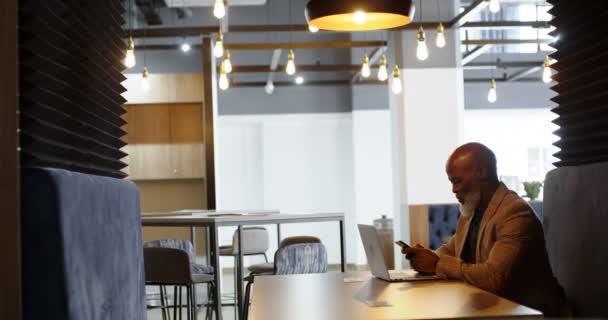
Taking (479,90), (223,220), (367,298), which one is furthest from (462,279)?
(479,90)

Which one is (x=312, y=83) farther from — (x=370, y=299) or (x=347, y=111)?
(x=370, y=299)

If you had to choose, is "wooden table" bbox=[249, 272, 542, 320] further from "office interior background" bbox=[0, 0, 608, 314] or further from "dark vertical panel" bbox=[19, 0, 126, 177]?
"dark vertical panel" bbox=[19, 0, 126, 177]

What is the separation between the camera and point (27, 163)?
288cm

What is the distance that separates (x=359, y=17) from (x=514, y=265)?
129cm

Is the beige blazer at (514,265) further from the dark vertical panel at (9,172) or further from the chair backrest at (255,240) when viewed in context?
the chair backrest at (255,240)

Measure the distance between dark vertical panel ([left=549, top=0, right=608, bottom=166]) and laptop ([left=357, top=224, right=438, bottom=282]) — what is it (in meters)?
0.99

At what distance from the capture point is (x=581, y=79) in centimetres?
389

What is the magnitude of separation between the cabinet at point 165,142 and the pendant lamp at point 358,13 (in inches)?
313

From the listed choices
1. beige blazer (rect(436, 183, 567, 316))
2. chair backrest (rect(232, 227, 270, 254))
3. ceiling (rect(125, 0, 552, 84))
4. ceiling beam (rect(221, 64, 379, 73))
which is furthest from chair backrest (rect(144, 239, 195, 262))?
ceiling beam (rect(221, 64, 379, 73))

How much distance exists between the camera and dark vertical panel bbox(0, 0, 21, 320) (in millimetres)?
2654

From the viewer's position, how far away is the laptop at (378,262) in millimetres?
3646

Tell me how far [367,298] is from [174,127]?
28.9 feet

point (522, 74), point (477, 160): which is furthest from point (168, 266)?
point (522, 74)

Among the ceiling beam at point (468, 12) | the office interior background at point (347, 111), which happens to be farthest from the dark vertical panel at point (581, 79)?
the ceiling beam at point (468, 12)
